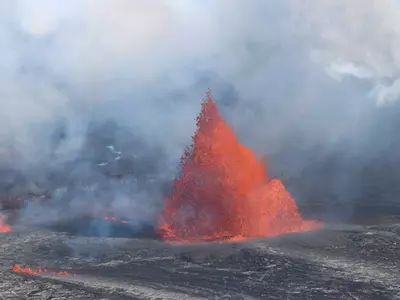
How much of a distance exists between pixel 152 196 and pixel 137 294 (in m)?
25.9

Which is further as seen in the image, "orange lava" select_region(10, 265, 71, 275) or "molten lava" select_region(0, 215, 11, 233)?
"molten lava" select_region(0, 215, 11, 233)

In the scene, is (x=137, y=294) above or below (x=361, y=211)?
below

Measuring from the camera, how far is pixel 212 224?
43.3 meters

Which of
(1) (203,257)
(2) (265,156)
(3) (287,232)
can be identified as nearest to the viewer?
(1) (203,257)

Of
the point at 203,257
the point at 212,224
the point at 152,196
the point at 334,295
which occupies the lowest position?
the point at 334,295

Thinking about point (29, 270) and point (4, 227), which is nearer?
point (29, 270)

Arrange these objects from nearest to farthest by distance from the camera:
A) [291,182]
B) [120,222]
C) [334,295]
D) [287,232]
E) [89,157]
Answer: [334,295], [287,232], [120,222], [291,182], [89,157]

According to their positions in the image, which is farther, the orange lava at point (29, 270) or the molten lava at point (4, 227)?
the molten lava at point (4, 227)

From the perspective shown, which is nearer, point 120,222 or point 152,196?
point 120,222

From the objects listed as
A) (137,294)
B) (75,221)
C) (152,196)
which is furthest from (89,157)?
(137,294)

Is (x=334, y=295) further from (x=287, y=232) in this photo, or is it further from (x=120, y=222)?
(x=120, y=222)

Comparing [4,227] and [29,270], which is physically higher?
[4,227]

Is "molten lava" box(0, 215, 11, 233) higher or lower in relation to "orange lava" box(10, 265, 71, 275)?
higher

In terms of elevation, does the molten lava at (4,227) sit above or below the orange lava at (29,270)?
above
